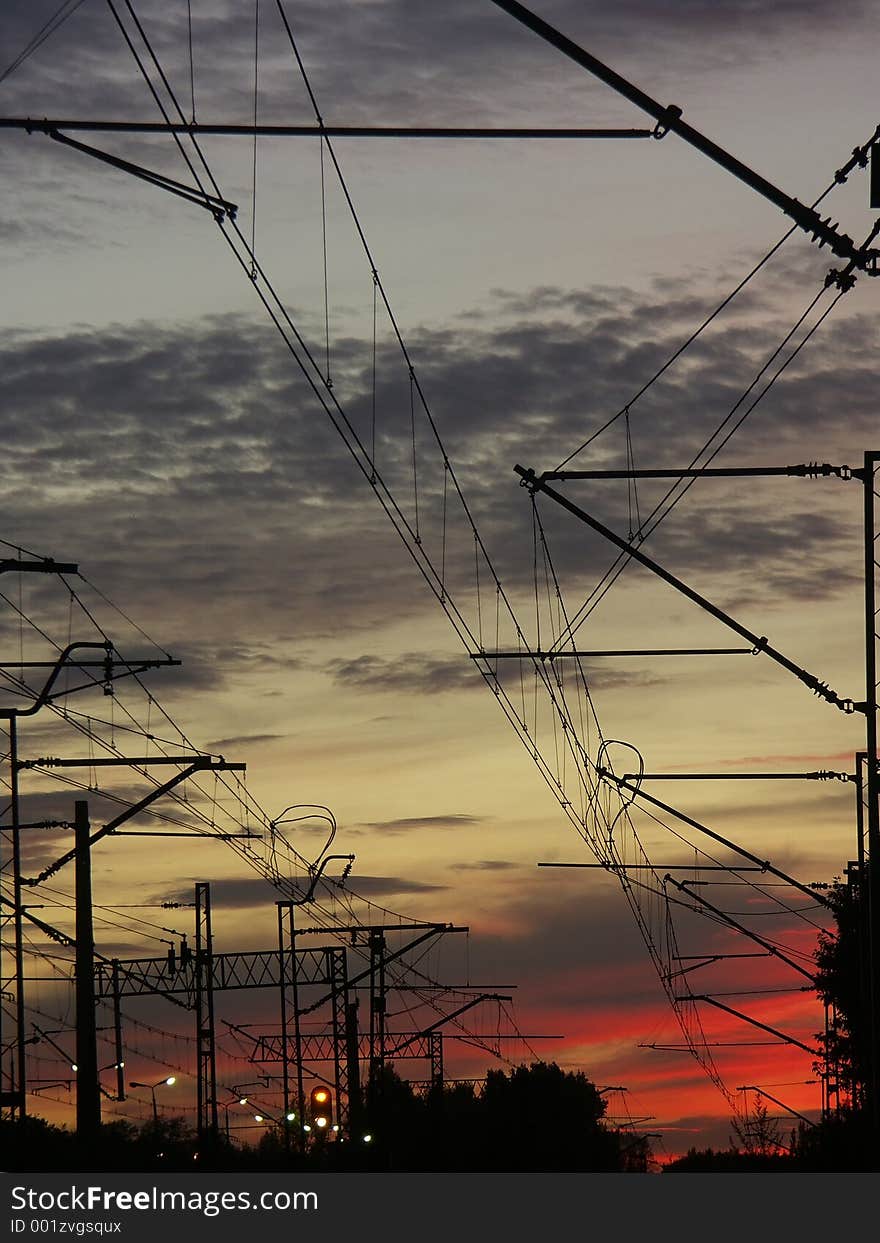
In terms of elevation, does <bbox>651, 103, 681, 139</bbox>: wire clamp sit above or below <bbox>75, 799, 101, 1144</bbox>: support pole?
above

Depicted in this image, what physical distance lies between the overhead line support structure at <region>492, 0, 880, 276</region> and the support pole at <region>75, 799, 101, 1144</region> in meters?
24.6

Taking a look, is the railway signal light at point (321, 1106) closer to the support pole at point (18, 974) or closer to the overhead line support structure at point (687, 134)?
Result: the support pole at point (18, 974)

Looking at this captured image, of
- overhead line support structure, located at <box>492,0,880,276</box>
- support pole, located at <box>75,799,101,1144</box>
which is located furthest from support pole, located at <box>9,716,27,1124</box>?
overhead line support structure, located at <box>492,0,880,276</box>

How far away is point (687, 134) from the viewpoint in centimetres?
1188

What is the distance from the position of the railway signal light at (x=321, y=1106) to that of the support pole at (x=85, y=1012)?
11593 millimetres

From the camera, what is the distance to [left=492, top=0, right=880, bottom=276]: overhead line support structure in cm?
1118

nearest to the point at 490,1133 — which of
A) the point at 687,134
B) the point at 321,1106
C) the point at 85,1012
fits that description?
the point at 321,1106

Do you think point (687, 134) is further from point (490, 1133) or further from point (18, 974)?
point (490, 1133)

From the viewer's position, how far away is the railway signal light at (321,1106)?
46.7 metres

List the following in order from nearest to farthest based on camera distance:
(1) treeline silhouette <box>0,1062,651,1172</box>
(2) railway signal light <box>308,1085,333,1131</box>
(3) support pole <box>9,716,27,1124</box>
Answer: (3) support pole <box>9,716,27,1124</box> < (2) railway signal light <box>308,1085,333,1131</box> < (1) treeline silhouette <box>0,1062,651,1172</box>

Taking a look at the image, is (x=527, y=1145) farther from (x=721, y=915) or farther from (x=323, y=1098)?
(x=721, y=915)

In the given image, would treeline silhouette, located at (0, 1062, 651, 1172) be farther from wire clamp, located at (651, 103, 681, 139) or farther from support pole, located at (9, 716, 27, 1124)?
wire clamp, located at (651, 103, 681, 139)
